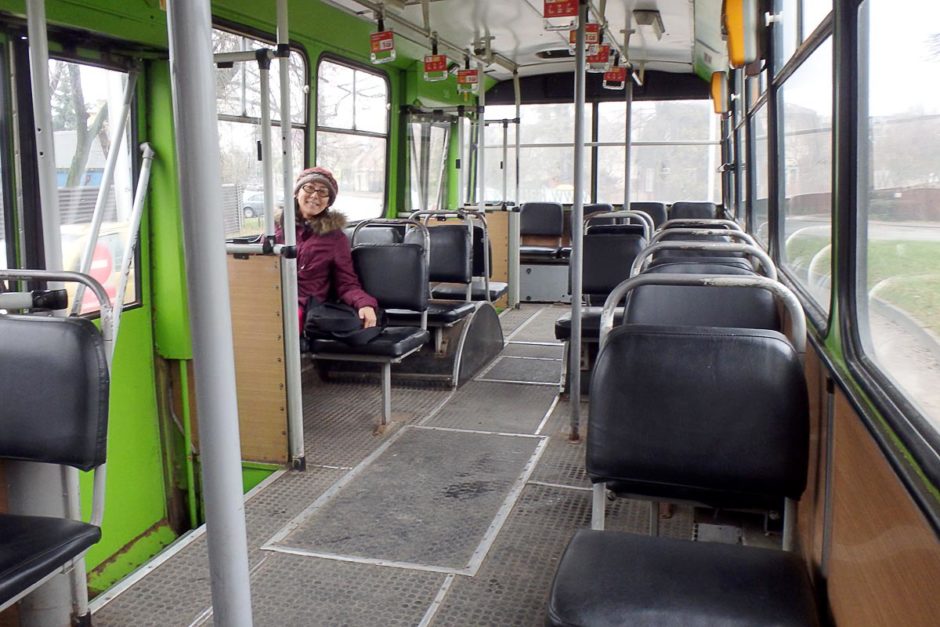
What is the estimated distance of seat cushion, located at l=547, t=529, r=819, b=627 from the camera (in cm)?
153

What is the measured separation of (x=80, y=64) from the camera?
377 centimetres

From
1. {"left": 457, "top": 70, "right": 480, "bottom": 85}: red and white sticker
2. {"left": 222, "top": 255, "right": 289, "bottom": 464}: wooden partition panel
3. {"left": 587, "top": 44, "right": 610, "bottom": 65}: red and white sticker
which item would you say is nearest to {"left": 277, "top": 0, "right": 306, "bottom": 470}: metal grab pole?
{"left": 222, "top": 255, "right": 289, "bottom": 464}: wooden partition panel

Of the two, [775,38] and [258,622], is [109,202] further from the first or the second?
[775,38]

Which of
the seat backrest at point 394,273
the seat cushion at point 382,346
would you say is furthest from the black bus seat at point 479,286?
the seat cushion at point 382,346

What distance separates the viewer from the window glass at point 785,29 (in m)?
3.37

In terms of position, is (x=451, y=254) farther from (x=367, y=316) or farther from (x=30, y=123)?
(x=30, y=123)

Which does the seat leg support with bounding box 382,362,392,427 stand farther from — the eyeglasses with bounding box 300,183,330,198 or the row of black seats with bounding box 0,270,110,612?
the row of black seats with bounding box 0,270,110,612

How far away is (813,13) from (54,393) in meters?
2.60

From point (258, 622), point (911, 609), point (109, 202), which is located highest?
point (109, 202)

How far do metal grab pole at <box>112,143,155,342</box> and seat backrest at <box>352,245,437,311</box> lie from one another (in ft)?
3.91

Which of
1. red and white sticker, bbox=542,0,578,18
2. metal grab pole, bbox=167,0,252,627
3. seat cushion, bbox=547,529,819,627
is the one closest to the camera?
metal grab pole, bbox=167,0,252,627

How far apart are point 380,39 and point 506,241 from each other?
326 cm

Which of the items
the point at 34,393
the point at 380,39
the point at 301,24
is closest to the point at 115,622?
the point at 34,393

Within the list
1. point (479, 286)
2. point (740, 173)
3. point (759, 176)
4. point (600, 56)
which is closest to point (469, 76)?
point (600, 56)
